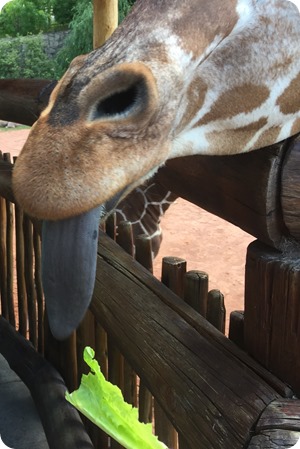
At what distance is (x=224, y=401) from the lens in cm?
105

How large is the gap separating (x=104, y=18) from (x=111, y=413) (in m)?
3.50

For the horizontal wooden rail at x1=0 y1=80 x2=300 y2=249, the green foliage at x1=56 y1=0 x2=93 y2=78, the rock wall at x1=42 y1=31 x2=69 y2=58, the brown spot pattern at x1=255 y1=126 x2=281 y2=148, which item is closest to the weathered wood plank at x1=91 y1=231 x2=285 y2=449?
the horizontal wooden rail at x1=0 y1=80 x2=300 y2=249

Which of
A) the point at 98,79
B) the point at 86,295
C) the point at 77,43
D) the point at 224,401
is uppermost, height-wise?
the point at 77,43

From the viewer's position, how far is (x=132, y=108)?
0.68 m

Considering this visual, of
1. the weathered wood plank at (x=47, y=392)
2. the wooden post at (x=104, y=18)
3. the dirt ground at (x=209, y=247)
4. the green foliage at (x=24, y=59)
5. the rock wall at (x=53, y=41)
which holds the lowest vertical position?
the dirt ground at (x=209, y=247)

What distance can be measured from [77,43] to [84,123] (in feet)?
47.6

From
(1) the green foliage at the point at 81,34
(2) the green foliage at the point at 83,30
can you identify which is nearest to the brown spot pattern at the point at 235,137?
(2) the green foliage at the point at 83,30

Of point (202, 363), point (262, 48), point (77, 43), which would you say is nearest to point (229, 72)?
point (262, 48)

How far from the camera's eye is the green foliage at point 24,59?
17703 mm

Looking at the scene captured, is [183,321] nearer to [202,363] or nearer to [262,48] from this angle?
[202,363]

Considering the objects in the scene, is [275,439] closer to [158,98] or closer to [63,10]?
[158,98]

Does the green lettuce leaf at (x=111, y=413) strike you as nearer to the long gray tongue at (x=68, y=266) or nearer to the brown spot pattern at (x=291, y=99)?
the long gray tongue at (x=68, y=266)

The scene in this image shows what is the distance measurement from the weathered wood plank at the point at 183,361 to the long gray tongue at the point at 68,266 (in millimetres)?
443

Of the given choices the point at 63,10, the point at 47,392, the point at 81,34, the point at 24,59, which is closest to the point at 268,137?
Result: the point at 47,392
